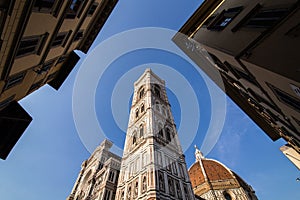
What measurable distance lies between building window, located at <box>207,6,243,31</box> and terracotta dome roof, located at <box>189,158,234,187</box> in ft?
172

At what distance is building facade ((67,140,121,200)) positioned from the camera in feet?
83.7

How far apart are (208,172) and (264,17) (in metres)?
58.8

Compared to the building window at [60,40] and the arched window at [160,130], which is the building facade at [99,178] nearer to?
the arched window at [160,130]

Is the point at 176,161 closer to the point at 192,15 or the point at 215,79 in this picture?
the point at 215,79

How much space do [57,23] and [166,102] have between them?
91.7 ft

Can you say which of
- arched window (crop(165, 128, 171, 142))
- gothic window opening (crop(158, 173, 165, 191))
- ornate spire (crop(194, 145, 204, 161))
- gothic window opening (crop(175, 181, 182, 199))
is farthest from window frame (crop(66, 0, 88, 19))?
ornate spire (crop(194, 145, 204, 161))

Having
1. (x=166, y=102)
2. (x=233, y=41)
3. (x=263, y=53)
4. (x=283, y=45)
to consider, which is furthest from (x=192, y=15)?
(x=166, y=102)

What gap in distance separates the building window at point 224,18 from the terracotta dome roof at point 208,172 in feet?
172

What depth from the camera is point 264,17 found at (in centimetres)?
589

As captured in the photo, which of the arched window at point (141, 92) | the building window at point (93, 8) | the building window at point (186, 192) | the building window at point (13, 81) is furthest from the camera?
the arched window at point (141, 92)

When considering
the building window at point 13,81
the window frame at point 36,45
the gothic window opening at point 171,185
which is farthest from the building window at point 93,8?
the gothic window opening at point 171,185

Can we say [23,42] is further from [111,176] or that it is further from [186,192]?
[111,176]

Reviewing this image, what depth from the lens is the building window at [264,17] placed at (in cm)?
497

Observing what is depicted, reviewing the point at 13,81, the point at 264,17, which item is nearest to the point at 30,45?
the point at 13,81
